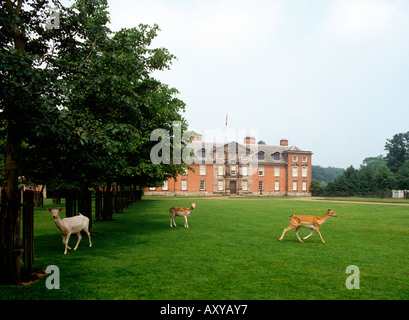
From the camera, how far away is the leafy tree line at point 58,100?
296 inches

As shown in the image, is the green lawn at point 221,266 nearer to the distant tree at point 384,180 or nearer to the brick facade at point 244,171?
the brick facade at point 244,171

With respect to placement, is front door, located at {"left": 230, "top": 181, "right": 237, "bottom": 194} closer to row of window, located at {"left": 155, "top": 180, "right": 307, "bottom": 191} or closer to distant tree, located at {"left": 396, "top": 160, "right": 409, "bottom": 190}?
row of window, located at {"left": 155, "top": 180, "right": 307, "bottom": 191}

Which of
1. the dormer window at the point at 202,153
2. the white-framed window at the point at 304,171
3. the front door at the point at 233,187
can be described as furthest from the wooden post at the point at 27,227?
the white-framed window at the point at 304,171

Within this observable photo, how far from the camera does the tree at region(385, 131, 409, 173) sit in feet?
352

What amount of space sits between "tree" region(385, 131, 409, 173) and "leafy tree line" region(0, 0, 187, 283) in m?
111

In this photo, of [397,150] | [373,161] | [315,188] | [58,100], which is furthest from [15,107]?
[373,161]

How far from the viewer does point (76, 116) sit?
9.05 metres

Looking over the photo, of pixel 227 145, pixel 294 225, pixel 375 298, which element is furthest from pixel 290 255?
pixel 227 145

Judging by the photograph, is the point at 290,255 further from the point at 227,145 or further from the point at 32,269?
the point at 227,145

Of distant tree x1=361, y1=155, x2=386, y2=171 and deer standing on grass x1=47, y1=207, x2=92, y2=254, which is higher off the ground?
distant tree x1=361, y1=155, x2=386, y2=171

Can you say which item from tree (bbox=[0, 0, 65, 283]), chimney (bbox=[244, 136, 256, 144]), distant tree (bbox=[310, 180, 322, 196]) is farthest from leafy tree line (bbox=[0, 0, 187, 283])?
distant tree (bbox=[310, 180, 322, 196])

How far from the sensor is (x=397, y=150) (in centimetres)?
10906

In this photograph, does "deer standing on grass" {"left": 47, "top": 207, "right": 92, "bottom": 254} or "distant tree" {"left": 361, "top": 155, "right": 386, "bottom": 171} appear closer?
"deer standing on grass" {"left": 47, "top": 207, "right": 92, "bottom": 254}

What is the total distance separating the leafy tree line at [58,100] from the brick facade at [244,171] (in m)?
60.8
